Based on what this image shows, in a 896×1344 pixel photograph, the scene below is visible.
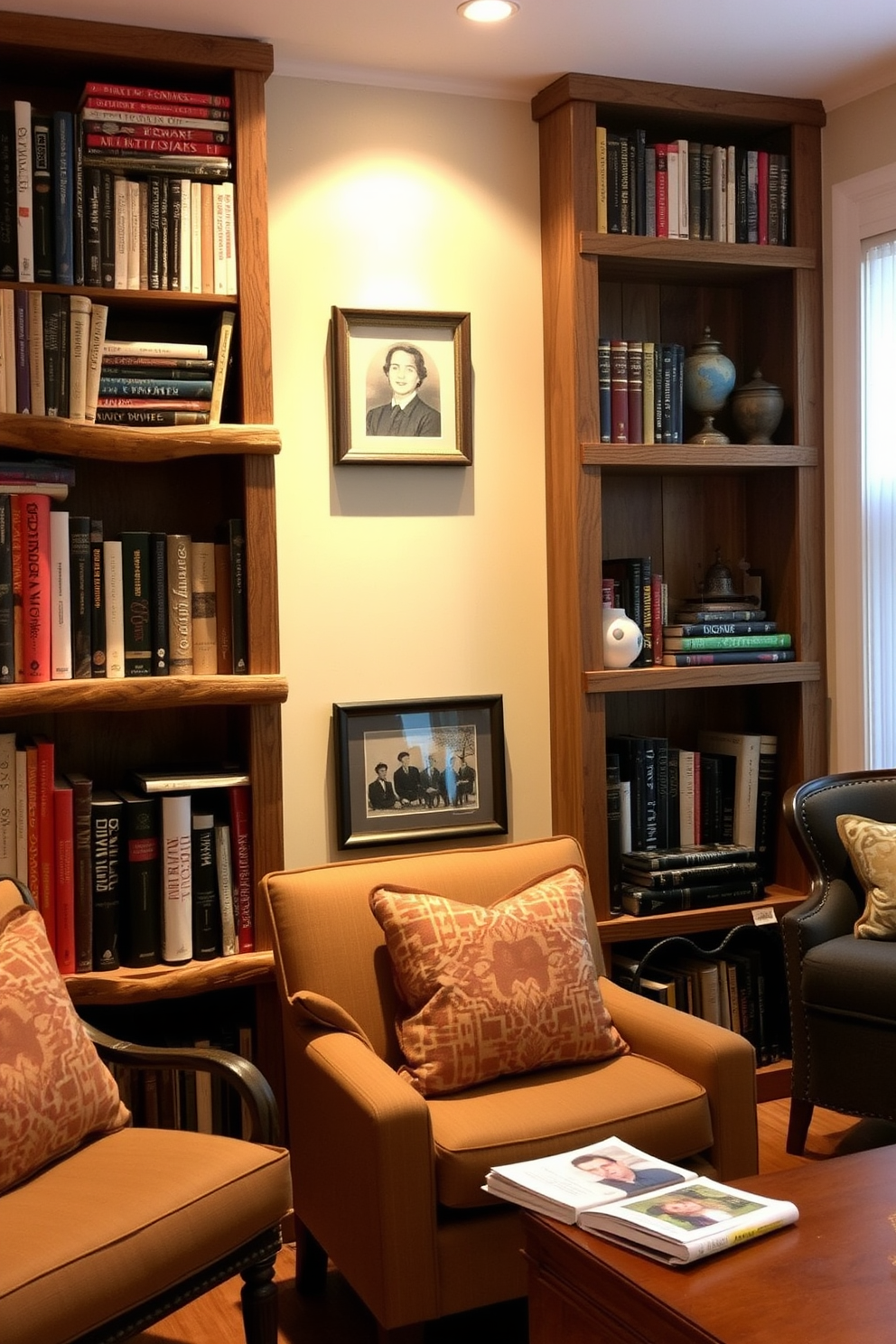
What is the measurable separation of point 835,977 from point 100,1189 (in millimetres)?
1704

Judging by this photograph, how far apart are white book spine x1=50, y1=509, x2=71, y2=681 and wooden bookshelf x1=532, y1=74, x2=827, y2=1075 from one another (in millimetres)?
1243

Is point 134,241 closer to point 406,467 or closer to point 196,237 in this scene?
point 196,237

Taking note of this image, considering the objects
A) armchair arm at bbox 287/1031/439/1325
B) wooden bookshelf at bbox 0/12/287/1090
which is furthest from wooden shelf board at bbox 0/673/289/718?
armchair arm at bbox 287/1031/439/1325

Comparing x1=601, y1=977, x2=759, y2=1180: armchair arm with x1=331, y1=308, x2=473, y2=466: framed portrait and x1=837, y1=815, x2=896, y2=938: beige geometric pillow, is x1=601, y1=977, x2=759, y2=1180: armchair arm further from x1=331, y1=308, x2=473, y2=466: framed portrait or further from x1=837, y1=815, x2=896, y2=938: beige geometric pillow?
x1=331, y1=308, x2=473, y2=466: framed portrait

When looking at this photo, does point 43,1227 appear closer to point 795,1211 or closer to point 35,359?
point 795,1211

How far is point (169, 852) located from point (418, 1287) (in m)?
1.09

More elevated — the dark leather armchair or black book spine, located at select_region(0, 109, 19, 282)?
black book spine, located at select_region(0, 109, 19, 282)

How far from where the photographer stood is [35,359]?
2848 mm

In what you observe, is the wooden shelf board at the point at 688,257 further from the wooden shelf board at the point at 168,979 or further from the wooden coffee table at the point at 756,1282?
the wooden coffee table at the point at 756,1282

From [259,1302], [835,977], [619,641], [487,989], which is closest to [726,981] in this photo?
[835,977]

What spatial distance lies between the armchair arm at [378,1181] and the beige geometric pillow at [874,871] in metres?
1.31

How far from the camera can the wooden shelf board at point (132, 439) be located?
2.81 meters

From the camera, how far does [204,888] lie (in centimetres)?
304

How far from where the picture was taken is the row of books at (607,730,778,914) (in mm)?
3539
